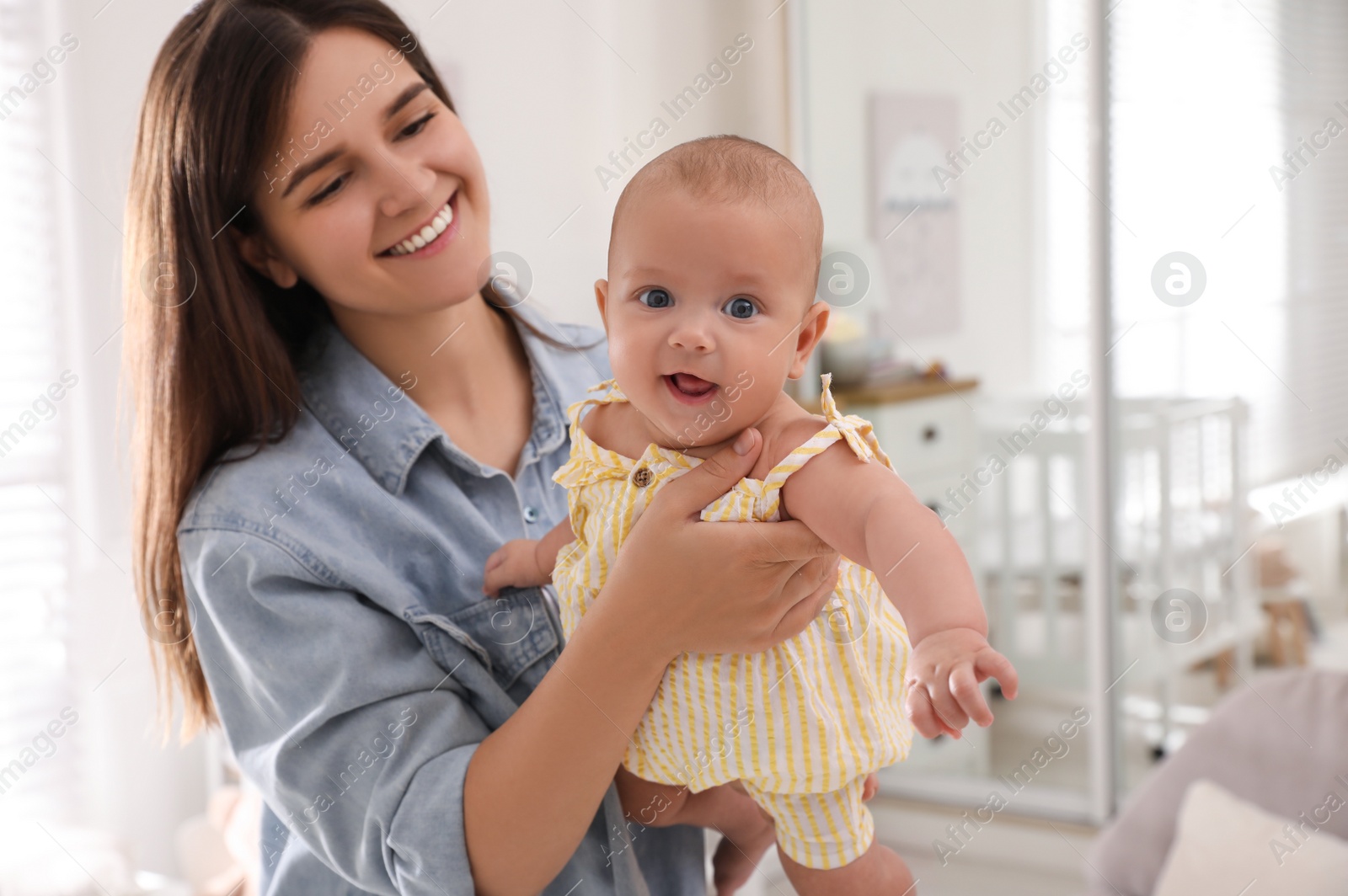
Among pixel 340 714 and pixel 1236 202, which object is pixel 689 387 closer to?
pixel 340 714

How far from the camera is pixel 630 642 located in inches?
30.5

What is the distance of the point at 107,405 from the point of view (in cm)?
185

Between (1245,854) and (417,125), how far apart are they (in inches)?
71.0

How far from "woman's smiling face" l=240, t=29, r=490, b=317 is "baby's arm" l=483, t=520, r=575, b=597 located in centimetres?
20

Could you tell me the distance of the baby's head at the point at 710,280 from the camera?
0.72 m

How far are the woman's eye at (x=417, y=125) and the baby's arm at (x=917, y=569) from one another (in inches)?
16.1

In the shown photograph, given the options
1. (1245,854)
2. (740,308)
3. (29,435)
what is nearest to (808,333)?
(740,308)

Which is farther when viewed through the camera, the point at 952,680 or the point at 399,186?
the point at 399,186

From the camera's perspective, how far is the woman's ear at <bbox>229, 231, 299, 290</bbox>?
0.91 metres

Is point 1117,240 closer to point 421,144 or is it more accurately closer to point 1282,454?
point 1282,454

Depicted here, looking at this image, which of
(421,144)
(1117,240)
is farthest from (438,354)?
(1117,240)

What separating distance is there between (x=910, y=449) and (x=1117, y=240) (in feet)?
2.44

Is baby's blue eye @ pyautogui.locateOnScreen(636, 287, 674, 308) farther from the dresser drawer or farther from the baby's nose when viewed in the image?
the dresser drawer

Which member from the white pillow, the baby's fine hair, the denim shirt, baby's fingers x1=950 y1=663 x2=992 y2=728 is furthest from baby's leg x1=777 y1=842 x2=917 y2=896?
the white pillow
